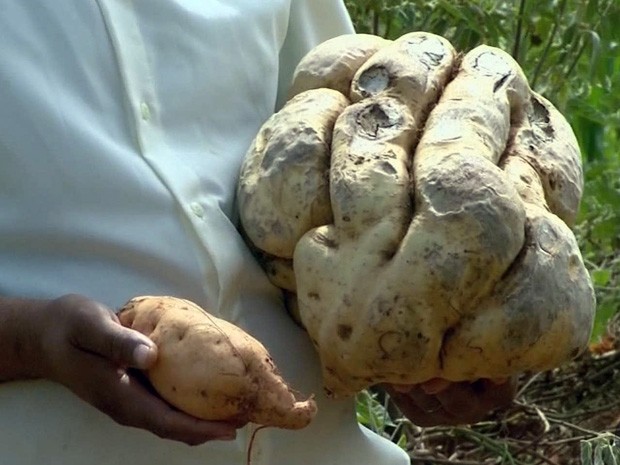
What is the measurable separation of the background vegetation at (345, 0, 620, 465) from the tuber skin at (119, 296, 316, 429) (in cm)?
86

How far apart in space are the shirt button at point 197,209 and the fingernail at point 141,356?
0.62 ft

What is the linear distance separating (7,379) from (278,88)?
0.43 metres

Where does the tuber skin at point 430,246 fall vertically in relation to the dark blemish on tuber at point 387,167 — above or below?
below

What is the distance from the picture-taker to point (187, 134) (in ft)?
3.98

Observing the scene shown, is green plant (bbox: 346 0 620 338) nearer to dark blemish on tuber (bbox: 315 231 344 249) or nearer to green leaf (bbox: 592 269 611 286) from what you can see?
green leaf (bbox: 592 269 611 286)

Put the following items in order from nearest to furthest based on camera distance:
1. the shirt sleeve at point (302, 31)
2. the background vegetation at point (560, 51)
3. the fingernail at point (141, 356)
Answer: the fingernail at point (141, 356), the shirt sleeve at point (302, 31), the background vegetation at point (560, 51)

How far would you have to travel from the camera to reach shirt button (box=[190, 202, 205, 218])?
1.16m

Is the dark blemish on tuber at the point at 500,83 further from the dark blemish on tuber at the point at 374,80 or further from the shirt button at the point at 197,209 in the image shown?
the shirt button at the point at 197,209

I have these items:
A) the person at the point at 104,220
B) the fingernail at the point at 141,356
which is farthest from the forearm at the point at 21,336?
the fingernail at the point at 141,356

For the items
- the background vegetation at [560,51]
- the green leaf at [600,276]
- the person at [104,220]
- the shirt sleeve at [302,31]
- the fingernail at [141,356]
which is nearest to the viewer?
the fingernail at [141,356]

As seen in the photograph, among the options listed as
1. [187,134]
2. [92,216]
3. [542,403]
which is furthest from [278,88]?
[542,403]

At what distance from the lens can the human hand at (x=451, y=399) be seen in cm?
117

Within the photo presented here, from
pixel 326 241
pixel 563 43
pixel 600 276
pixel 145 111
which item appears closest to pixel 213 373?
pixel 326 241

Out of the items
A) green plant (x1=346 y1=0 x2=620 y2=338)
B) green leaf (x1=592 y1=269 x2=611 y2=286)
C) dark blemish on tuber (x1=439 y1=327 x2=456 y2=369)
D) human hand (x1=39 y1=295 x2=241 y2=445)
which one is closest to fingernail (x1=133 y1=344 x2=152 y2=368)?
human hand (x1=39 y1=295 x2=241 y2=445)
